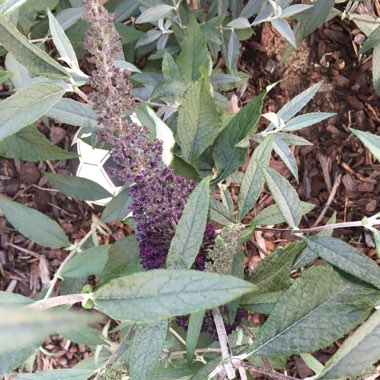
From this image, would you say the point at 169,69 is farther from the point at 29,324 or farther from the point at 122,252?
the point at 29,324

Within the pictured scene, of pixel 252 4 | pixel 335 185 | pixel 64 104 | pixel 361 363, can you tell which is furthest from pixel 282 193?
pixel 335 185

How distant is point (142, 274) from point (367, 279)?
0.39m

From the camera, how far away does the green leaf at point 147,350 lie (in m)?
0.86

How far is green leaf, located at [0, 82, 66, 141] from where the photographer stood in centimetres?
85

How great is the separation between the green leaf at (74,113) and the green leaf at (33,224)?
1.04 ft

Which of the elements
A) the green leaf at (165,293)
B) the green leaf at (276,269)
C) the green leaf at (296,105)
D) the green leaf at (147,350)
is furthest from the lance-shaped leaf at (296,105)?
the green leaf at (165,293)

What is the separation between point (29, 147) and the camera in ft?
4.24

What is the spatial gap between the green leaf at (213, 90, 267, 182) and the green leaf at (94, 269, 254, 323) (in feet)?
1.51

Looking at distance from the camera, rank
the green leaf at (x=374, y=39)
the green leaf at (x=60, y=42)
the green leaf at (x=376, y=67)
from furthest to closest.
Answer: the green leaf at (x=376, y=67), the green leaf at (x=374, y=39), the green leaf at (x=60, y=42)

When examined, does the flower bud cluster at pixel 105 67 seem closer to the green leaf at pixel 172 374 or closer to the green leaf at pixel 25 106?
the green leaf at pixel 25 106

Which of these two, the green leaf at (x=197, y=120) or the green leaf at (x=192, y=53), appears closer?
the green leaf at (x=197, y=120)

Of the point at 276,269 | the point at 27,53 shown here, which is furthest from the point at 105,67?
the point at 276,269

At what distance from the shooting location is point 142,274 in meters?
0.64

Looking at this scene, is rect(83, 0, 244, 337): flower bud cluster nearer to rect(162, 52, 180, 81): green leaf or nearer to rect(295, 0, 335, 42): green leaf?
rect(162, 52, 180, 81): green leaf
